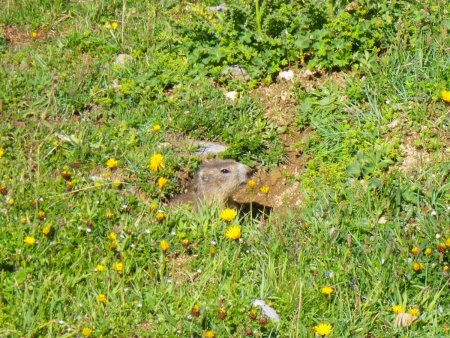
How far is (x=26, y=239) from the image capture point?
4.83 m

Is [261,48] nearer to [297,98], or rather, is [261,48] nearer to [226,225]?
[297,98]

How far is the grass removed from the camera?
464 cm

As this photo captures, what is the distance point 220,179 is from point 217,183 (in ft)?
0.17

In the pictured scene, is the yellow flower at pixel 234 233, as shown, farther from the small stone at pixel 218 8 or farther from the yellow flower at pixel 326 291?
the small stone at pixel 218 8

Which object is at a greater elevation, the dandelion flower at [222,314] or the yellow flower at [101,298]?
the dandelion flower at [222,314]

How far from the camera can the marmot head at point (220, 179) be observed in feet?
18.9

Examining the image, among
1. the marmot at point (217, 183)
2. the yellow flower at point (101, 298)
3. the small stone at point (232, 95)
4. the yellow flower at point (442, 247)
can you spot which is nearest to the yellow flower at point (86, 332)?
the yellow flower at point (101, 298)

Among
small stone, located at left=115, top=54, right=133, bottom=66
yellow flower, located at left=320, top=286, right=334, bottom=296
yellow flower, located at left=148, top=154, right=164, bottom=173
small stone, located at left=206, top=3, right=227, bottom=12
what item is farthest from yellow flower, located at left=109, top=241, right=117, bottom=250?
small stone, located at left=206, top=3, right=227, bottom=12

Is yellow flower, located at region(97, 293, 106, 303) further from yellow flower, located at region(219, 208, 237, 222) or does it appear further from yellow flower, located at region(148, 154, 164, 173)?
yellow flower, located at region(148, 154, 164, 173)

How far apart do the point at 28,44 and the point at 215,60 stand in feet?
5.53

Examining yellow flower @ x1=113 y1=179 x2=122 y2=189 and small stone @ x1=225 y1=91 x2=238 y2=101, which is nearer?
yellow flower @ x1=113 y1=179 x2=122 y2=189

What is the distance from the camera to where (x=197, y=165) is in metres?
5.96

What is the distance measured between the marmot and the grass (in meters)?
0.12

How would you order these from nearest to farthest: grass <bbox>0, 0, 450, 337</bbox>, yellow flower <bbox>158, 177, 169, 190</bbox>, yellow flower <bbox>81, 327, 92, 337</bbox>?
yellow flower <bbox>81, 327, 92, 337</bbox> < grass <bbox>0, 0, 450, 337</bbox> < yellow flower <bbox>158, 177, 169, 190</bbox>
